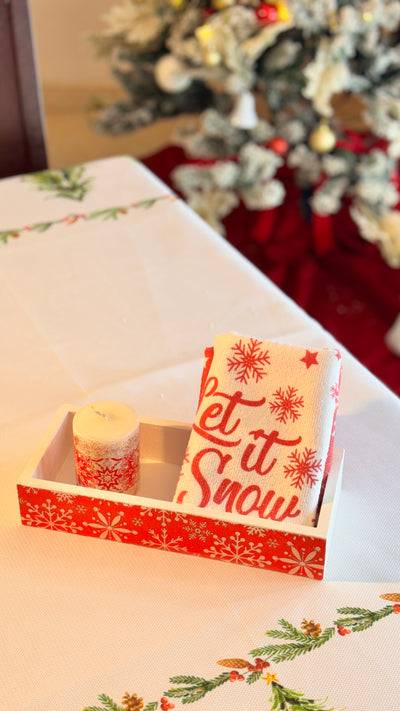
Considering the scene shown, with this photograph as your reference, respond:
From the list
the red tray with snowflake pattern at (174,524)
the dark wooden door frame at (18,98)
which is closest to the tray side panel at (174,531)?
the red tray with snowflake pattern at (174,524)

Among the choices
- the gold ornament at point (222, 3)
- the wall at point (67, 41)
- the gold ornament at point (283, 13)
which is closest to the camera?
the gold ornament at point (283, 13)

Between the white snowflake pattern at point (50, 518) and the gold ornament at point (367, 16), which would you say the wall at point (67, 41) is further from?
the white snowflake pattern at point (50, 518)

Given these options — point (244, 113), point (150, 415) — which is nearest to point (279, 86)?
point (244, 113)

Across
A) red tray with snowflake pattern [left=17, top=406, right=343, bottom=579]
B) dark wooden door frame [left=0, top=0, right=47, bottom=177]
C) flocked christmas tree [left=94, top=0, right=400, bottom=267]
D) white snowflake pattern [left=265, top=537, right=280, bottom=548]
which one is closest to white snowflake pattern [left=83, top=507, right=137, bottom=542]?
red tray with snowflake pattern [left=17, top=406, right=343, bottom=579]

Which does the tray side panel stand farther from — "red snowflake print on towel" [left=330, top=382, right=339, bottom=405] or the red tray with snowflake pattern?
"red snowflake print on towel" [left=330, top=382, right=339, bottom=405]

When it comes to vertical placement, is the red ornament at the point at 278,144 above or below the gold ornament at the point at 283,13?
below

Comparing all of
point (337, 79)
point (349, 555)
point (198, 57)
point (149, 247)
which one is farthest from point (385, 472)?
point (198, 57)

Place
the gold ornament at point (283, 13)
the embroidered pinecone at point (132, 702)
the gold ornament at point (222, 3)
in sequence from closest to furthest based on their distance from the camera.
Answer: the embroidered pinecone at point (132, 702) < the gold ornament at point (283, 13) < the gold ornament at point (222, 3)

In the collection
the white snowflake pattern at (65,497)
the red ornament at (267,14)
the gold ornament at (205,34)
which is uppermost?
the red ornament at (267,14)
